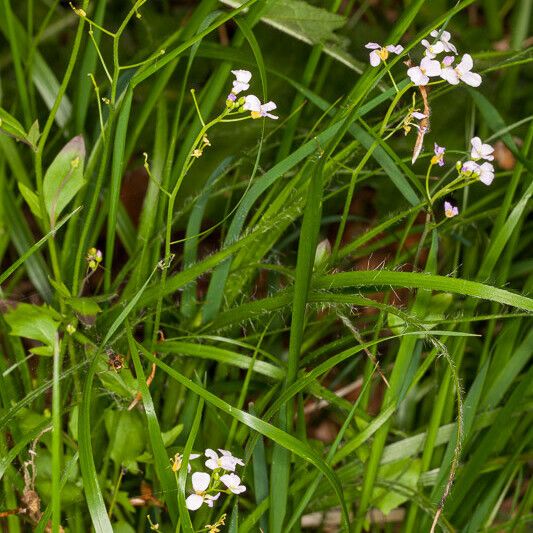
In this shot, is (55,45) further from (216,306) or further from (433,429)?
(433,429)

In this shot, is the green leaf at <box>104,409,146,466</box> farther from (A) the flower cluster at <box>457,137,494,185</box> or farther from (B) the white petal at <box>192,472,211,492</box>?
(A) the flower cluster at <box>457,137,494,185</box>

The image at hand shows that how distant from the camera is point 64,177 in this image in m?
0.75

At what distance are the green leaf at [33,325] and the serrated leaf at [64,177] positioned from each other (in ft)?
0.30

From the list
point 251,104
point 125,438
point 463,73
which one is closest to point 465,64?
point 463,73

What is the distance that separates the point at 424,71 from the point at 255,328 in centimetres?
38

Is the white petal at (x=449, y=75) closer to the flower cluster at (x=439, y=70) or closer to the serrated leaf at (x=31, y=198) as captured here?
the flower cluster at (x=439, y=70)

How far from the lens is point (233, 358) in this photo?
2.51 feet

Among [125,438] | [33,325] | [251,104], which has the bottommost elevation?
[125,438]

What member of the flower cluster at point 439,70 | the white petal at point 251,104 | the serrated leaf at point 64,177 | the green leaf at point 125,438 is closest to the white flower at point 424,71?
the flower cluster at point 439,70

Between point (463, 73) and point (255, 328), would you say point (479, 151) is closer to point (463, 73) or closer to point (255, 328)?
point (463, 73)

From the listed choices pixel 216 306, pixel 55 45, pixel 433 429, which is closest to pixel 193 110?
pixel 216 306

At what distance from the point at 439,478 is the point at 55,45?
993 millimetres

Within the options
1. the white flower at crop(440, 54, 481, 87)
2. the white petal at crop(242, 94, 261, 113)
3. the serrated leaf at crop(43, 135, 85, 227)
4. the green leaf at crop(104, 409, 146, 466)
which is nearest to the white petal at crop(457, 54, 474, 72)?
the white flower at crop(440, 54, 481, 87)

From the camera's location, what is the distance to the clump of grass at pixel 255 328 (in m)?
0.68
